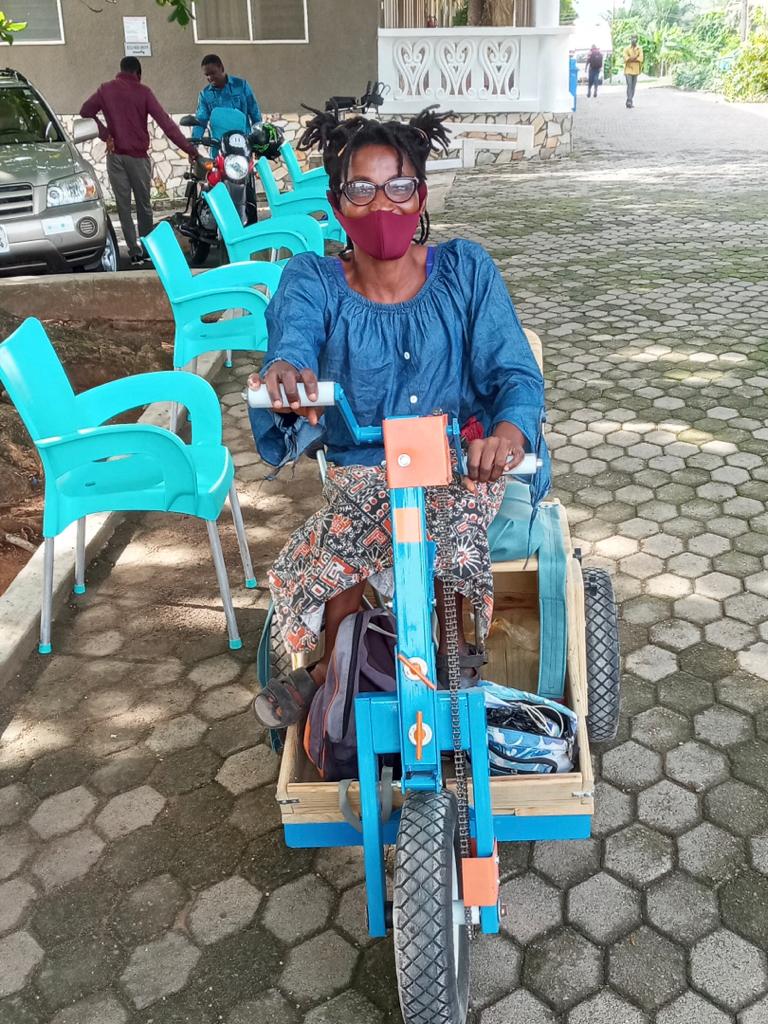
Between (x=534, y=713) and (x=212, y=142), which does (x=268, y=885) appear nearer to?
(x=534, y=713)

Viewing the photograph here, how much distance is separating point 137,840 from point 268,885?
1.54 feet

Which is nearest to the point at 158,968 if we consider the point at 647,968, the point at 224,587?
the point at 647,968

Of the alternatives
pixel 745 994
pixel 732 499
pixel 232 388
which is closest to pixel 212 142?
pixel 232 388

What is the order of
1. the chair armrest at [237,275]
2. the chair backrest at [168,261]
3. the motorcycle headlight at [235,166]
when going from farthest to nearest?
the motorcycle headlight at [235,166], the chair armrest at [237,275], the chair backrest at [168,261]

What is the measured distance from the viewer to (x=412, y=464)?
2.08m

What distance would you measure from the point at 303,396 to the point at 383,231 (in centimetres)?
65

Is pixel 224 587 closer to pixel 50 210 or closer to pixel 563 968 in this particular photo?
pixel 563 968

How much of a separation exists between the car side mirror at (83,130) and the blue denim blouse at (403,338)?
286 inches

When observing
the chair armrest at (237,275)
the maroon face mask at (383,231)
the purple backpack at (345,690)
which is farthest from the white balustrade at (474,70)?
the purple backpack at (345,690)

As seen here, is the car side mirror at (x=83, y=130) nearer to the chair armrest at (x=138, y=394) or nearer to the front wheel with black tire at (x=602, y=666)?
the chair armrest at (x=138, y=394)

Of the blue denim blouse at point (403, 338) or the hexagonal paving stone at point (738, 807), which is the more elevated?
the blue denim blouse at point (403, 338)

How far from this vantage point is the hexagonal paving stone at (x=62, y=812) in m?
3.00

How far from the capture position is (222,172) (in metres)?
9.77

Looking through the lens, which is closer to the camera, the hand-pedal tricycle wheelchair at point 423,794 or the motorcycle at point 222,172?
the hand-pedal tricycle wheelchair at point 423,794
